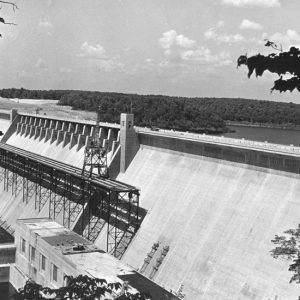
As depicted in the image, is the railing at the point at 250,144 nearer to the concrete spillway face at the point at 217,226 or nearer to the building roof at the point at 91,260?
the concrete spillway face at the point at 217,226

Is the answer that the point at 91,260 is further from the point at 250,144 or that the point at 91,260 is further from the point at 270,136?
the point at 270,136

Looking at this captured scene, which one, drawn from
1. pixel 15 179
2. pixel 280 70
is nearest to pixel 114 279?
pixel 280 70

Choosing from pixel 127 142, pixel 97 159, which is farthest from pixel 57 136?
pixel 127 142

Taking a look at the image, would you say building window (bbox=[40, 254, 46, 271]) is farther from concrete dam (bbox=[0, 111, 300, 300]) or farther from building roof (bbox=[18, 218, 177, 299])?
concrete dam (bbox=[0, 111, 300, 300])

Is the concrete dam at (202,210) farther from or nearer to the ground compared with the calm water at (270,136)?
nearer to the ground

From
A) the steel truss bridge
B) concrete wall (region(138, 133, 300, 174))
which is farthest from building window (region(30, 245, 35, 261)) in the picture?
concrete wall (region(138, 133, 300, 174))

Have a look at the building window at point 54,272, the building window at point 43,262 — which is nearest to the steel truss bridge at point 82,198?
the building window at point 43,262
